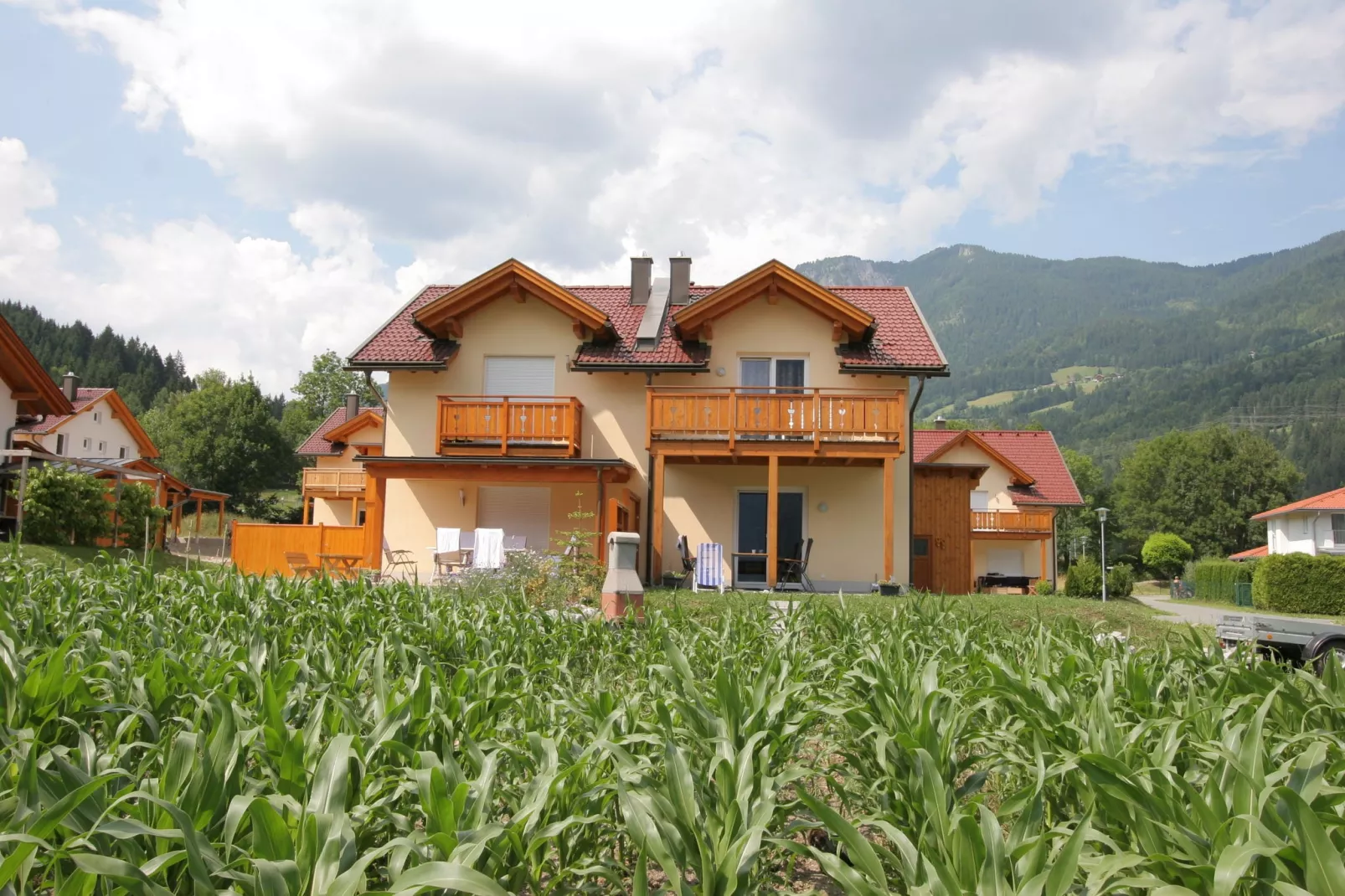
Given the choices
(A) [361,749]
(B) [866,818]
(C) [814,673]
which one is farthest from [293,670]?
(C) [814,673]

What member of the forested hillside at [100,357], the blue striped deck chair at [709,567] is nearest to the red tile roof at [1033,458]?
the blue striped deck chair at [709,567]

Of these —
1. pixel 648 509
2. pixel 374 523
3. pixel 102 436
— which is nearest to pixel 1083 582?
pixel 648 509

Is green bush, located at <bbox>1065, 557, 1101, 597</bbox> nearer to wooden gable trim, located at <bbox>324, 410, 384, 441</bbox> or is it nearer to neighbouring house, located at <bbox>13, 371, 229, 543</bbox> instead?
wooden gable trim, located at <bbox>324, 410, 384, 441</bbox>

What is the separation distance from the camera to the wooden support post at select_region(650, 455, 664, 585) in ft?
56.3

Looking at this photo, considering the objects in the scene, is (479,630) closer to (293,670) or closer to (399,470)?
(293,670)

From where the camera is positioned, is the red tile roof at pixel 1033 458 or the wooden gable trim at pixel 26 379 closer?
the wooden gable trim at pixel 26 379

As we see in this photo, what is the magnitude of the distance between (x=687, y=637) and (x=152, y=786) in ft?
11.6

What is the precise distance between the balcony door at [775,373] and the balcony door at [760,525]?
215cm

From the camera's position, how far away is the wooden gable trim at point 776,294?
58.4 ft

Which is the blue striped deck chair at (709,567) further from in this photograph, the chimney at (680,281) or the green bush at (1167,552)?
the green bush at (1167,552)

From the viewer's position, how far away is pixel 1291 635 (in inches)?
388

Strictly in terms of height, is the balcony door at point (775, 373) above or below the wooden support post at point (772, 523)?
above

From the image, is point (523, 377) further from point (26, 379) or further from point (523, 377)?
point (26, 379)

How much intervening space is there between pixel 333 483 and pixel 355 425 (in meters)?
2.75
